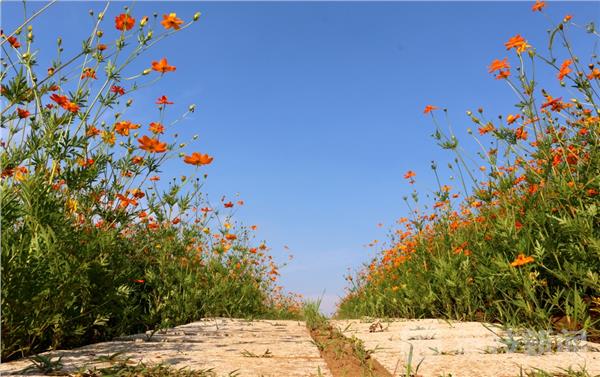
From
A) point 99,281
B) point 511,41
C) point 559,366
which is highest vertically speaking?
point 511,41

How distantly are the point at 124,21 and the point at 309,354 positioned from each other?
2.54m

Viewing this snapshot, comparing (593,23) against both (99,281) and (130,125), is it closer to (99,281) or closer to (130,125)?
(130,125)

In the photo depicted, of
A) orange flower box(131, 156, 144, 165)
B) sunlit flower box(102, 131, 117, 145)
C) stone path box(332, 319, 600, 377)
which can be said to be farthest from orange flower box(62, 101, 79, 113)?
stone path box(332, 319, 600, 377)

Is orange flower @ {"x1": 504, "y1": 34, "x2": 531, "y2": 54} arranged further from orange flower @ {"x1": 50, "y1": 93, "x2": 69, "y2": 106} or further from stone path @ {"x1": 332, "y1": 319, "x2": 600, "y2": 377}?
orange flower @ {"x1": 50, "y1": 93, "x2": 69, "y2": 106}

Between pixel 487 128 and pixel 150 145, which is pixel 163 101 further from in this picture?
pixel 487 128

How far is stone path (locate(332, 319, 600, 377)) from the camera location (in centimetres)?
215

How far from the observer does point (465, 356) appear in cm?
247

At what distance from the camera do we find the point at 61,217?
3.04 metres

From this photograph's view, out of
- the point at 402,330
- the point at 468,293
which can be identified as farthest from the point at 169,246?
the point at 468,293

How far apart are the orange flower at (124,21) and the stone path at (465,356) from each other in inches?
106

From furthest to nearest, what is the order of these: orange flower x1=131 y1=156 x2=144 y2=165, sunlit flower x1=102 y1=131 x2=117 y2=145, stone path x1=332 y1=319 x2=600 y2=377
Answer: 1. orange flower x1=131 y1=156 x2=144 y2=165
2. sunlit flower x1=102 y1=131 x2=117 y2=145
3. stone path x1=332 y1=319 x2=600 y2=377

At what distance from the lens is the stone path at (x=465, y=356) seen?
2.15 meters

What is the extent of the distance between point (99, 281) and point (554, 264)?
3419 mm

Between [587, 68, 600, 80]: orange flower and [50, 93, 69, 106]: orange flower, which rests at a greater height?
[587, 68, 600, 80]: orange flower
